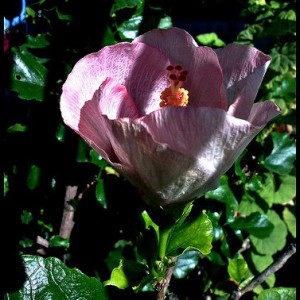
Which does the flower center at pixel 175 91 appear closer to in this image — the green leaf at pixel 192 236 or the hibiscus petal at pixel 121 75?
the hibiscus petal at pixel 121 75

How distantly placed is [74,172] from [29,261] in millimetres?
340

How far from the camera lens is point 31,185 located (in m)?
1.21

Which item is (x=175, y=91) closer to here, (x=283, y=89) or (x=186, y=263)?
(x=186, y=263)

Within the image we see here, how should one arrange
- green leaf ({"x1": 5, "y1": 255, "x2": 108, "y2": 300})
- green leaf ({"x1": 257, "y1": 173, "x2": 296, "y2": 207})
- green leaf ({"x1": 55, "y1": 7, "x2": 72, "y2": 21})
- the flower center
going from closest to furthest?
1. the flower center
2. green leaf ({"x1": 5, "y1": 255, "x2": 108, "y2": 300})
3. green leaf ({"x1": 55, "y1": 7, "x2": 72, "y2": 21})
4. green leaf ({"x1": 257, "y1": 173, "x2": 296, "y2": 207})

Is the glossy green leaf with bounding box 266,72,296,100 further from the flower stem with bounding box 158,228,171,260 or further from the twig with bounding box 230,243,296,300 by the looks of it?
the flower stem with bounding box 158,228,171,260

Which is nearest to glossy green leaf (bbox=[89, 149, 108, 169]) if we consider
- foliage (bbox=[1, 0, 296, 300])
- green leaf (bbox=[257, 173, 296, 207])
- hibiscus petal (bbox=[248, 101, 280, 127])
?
foliage (bbox=[1, 0, 296, 300])

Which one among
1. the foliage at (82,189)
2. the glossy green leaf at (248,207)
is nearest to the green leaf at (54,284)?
the foliage at (82,189)

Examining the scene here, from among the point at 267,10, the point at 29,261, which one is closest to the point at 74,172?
the point at 29,261

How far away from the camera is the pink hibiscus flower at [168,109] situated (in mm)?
623

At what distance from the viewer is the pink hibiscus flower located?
623 millimetres

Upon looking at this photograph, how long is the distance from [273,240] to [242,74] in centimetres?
143

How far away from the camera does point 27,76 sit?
115 centimetres

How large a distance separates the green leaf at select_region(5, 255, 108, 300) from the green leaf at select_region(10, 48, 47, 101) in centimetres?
40

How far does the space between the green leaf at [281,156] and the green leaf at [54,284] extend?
0.75m
